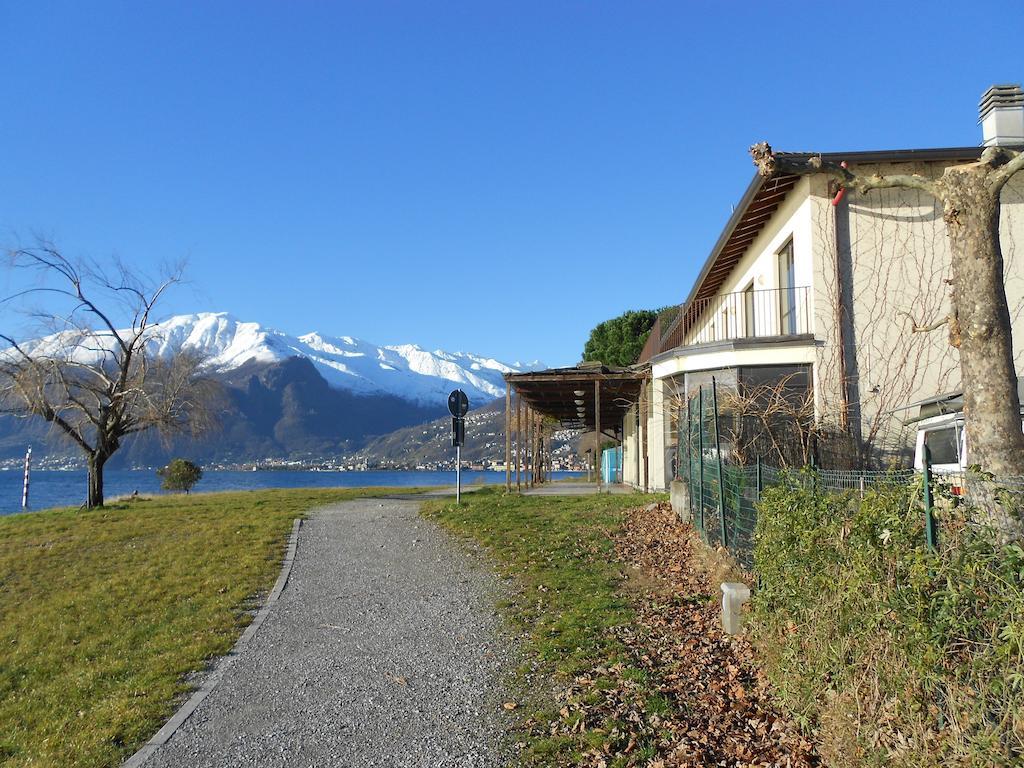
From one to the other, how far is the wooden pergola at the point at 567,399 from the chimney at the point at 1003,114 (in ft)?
29.3

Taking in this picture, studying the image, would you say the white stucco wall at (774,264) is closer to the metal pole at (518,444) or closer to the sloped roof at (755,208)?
the sloped roof at (755,208)

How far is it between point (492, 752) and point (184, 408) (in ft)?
72.9

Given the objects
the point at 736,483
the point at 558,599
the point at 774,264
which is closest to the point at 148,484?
the point at 774,264

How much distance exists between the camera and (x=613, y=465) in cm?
3550

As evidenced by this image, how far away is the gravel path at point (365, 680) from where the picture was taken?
5.00m

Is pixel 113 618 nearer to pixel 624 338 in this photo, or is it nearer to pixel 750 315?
pixel 750 315

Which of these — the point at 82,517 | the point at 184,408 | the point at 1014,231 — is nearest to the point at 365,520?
the point at 82,517

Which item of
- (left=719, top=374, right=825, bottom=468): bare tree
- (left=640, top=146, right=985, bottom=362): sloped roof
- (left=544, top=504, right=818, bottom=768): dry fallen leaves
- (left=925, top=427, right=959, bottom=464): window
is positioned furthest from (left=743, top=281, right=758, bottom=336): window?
(left=544, top=504, right=818, bottom=768): dry fallen leaves

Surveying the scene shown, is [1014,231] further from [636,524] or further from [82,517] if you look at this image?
[82,517]

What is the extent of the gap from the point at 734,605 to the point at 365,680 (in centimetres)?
322

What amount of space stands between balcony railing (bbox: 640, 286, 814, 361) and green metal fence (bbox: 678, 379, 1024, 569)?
108 inches

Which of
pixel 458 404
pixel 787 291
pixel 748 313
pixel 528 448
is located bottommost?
pixel 528 448

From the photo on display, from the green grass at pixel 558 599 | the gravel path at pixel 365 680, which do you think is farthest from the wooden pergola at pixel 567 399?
the gravel path at pixel 365 680

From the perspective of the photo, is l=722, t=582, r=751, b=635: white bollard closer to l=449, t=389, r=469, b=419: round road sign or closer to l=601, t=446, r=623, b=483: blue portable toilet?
l=449, t=389, r=469, b=419: round road sign
